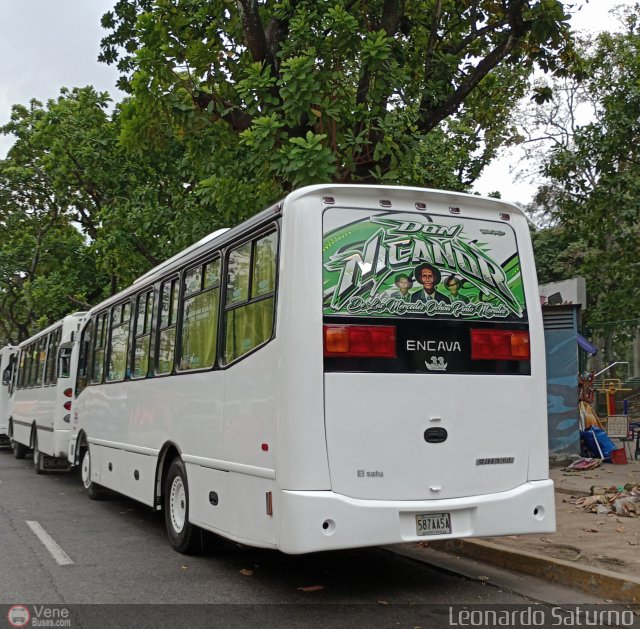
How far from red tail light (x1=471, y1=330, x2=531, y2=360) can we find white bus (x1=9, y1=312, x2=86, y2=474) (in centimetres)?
922

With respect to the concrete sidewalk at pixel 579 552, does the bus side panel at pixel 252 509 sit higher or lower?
higher

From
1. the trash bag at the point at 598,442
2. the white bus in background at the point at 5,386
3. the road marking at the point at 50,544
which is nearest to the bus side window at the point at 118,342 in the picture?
the road marking at the point at 50,544

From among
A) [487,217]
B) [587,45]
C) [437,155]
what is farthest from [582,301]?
[587,45]

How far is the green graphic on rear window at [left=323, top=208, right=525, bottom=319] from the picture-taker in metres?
6.19

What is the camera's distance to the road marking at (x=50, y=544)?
7.72 metres

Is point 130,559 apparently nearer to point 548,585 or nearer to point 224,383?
point 224,383

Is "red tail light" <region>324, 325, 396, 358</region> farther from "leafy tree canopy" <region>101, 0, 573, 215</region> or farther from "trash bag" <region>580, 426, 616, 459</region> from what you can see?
"trash bag" <region>580, 426, 616, 459</region>

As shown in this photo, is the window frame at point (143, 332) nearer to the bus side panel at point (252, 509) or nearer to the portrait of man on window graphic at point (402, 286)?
the bus side panel at point (252, 509)

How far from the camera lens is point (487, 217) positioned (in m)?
6.83

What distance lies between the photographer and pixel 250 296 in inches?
268

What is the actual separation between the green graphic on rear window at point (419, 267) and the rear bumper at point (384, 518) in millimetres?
1385
